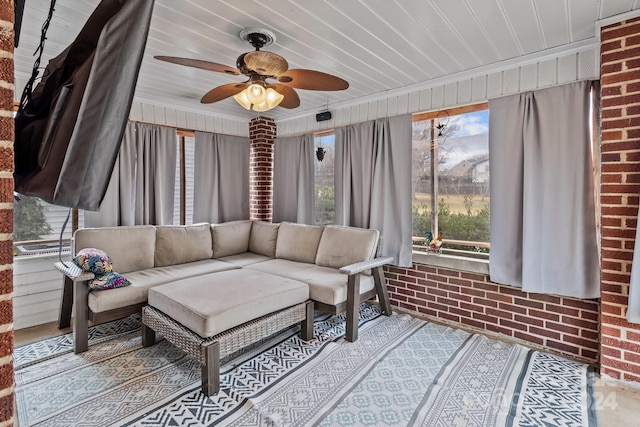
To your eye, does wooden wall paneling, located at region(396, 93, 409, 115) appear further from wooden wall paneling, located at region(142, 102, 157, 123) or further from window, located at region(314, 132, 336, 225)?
wooden wall paneling, located at region(142, 102, 157, 123)

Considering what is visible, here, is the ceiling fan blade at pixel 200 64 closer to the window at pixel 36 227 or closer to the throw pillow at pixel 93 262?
the throw pillow at pixel 93 262

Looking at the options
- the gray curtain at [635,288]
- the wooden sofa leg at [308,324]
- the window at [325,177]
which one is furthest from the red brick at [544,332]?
the window at [325,177]

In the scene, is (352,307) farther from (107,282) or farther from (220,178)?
(220,178)

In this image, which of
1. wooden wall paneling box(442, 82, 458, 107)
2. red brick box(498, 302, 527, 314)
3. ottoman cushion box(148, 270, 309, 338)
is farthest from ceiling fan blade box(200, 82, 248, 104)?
red brick box(498, 302, 527, 314)

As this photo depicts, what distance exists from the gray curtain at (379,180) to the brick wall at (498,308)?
1.02 feet

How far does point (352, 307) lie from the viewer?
272cm

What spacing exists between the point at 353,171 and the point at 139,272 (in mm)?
2445

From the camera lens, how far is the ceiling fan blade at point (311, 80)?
203 centimetres

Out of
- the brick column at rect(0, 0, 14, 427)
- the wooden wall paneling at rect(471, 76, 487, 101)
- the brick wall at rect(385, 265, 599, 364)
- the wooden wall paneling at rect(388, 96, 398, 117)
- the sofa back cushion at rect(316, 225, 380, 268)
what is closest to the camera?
the brick column at rect(0, 0, 14, 427)

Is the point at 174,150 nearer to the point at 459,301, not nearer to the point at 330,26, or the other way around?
the point at 330,26

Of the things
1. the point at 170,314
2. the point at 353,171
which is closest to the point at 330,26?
the point at 353,171

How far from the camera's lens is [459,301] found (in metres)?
3.05

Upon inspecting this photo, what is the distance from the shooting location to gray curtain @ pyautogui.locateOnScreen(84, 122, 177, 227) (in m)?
3.41

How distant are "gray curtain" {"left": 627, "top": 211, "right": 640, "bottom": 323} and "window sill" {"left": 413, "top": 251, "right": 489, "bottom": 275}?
3.23 feet
